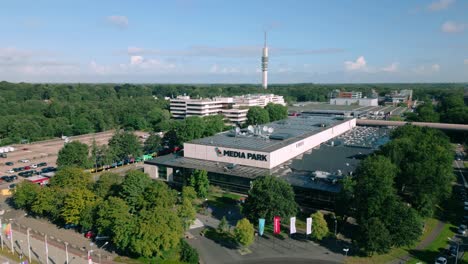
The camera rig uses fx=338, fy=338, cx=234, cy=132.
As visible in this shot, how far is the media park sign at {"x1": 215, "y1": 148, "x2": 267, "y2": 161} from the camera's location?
56.6 meters

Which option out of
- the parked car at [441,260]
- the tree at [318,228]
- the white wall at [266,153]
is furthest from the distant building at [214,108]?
the parked car at [441,260]

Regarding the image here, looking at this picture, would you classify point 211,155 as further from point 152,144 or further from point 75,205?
point 75,205

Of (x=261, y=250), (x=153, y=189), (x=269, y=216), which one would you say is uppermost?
(x=153, y=189)

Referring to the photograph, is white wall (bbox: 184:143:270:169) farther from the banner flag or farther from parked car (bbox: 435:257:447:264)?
parked car (bbox: 435:257:447:264)

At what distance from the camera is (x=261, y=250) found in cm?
3659

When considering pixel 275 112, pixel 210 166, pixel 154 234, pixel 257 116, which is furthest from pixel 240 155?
pixel 275 112

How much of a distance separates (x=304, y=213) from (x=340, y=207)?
7417 mm

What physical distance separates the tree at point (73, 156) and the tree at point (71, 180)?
15985 millimetres

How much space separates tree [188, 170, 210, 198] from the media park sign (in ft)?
28.6

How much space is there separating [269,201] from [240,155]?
814 inches

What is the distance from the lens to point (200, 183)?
51000 millimetres

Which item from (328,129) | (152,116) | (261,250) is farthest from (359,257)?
(152,116)

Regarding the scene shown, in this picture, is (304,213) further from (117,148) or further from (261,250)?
(117,148)

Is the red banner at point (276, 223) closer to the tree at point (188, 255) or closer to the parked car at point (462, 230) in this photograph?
the tree at point (188, 255)
